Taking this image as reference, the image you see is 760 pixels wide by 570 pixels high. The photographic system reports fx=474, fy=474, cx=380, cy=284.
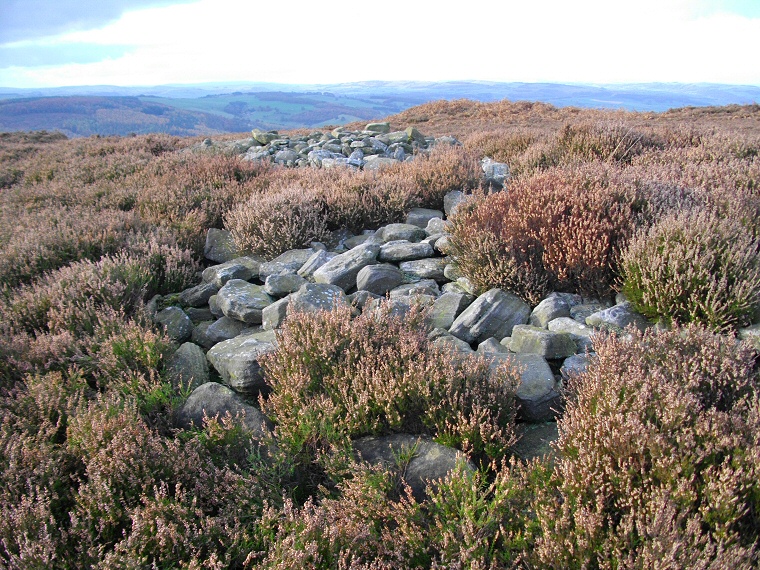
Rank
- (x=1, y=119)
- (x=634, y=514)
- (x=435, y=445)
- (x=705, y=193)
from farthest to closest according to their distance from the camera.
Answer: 1. (x=1, y=119)
2. (x=705, y=193)
3. (x=435, y=445)
4. (x=634, y=514)

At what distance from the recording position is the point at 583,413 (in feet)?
8.45

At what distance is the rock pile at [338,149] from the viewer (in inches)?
427

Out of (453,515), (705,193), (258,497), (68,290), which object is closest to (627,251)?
(705,193)

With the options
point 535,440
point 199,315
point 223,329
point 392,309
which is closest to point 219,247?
point 199,315

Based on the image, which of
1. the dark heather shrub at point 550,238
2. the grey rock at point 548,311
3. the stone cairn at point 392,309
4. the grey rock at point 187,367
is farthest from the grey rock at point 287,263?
the grey rock at point 548,311

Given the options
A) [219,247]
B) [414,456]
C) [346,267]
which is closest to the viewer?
[414,456]

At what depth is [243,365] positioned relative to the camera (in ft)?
12.0

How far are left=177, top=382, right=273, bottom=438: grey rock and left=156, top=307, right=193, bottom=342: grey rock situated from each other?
1.26 meters

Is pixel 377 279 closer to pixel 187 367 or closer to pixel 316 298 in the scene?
pixel 316 298

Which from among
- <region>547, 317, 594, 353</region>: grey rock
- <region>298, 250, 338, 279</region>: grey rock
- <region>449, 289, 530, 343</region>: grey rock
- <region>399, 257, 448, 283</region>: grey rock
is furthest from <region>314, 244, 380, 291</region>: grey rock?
<region>547, 317, 594, 353</region>: grey rock

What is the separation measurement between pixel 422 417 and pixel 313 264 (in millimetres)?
2746

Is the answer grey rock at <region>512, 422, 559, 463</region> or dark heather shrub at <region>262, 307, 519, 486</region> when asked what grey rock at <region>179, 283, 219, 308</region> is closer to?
dark heather shrub at <region>262, 307, 519, 486</region>

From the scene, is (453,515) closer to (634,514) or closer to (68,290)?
(634,514)

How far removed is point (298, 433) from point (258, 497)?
46cm
